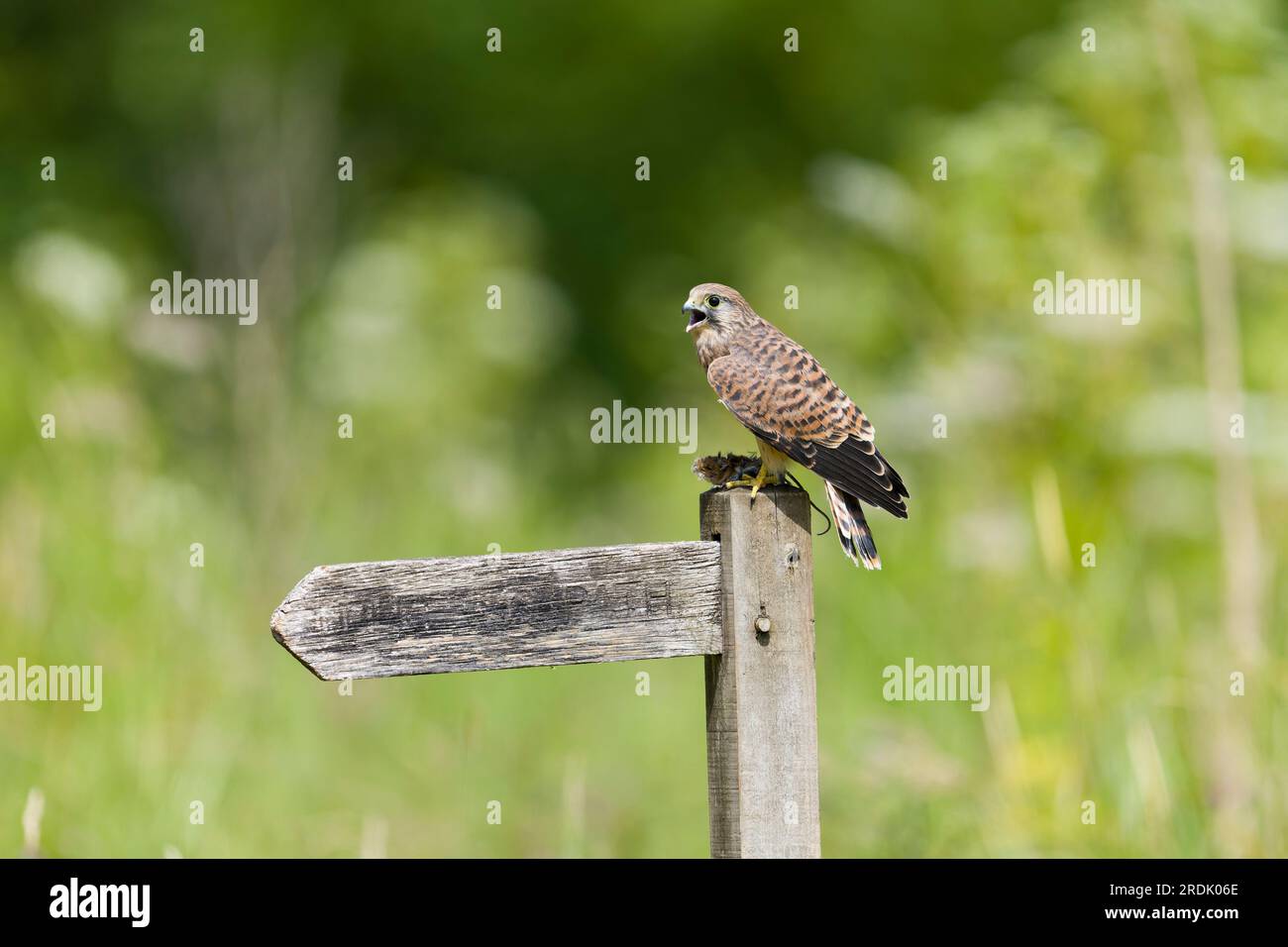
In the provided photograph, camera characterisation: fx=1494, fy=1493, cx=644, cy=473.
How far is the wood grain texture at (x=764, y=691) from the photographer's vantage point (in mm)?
2182

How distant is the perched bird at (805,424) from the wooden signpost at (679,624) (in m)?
0.35

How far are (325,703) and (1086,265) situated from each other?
9.53 feet

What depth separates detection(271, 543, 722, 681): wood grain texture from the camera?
6.65 feet

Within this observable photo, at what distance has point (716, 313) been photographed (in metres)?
3.13
